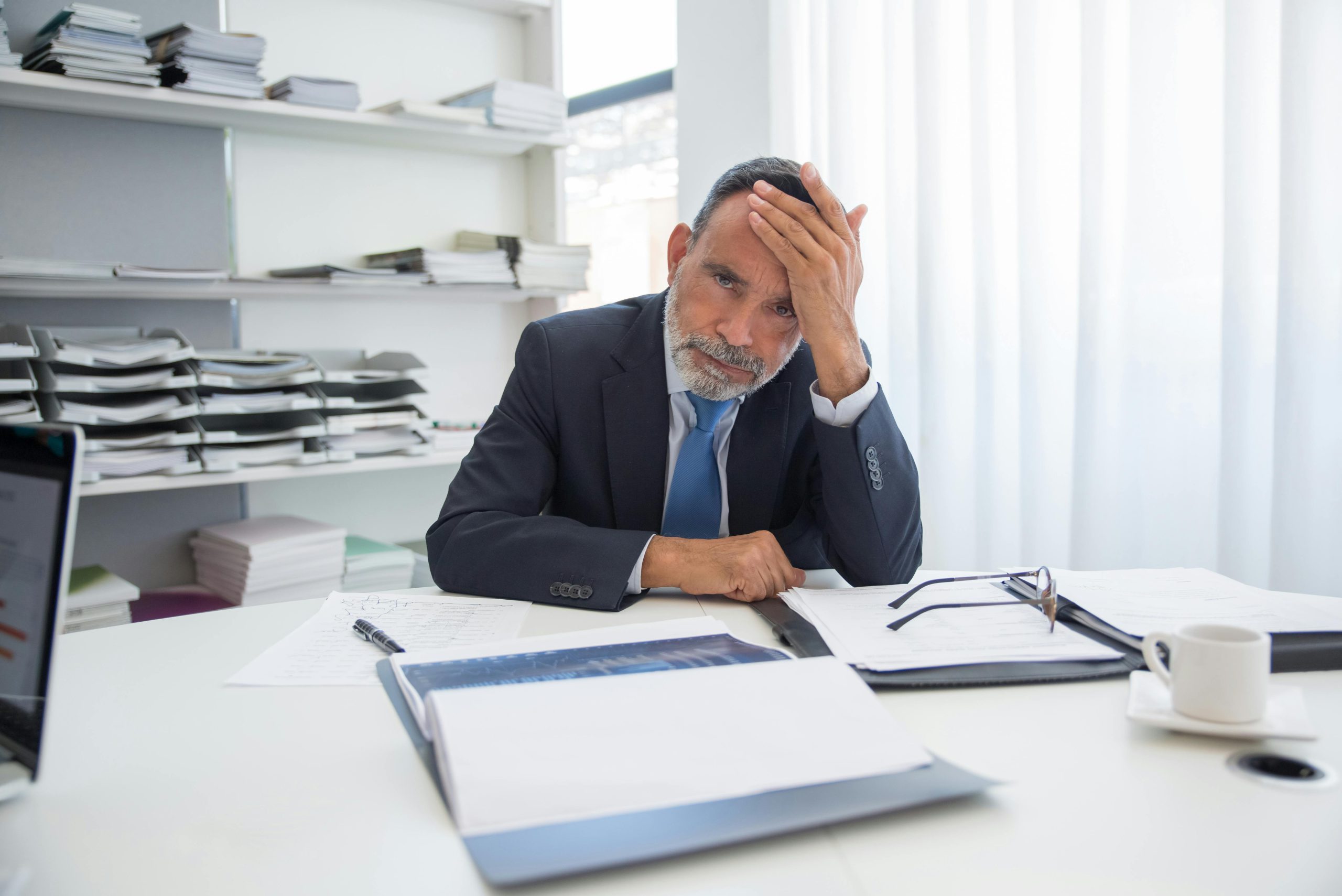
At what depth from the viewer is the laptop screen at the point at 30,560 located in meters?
0.60

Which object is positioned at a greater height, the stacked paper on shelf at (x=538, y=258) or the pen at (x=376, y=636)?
the stacked paper on shelf at (x=538, y=258)

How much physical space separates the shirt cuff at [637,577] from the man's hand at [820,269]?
0.39m

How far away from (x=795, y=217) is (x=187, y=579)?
6.22 ft

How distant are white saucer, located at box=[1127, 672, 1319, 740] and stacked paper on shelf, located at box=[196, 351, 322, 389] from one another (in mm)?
1973

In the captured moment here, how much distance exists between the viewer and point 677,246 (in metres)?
1.65

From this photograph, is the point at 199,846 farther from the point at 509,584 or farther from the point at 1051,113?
the point at 1051,113

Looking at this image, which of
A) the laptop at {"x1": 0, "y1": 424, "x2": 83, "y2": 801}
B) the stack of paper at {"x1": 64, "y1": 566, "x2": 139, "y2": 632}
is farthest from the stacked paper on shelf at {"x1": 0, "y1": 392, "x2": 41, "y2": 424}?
the laptop at {"x1": 0, "y1": 424, "x2": 83, "y2": 801}

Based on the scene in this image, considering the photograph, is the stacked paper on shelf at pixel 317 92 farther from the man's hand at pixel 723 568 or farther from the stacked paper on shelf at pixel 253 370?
the man's hand at pixel 723 568

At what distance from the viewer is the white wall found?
2512 mm

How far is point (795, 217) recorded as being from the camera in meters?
1.45

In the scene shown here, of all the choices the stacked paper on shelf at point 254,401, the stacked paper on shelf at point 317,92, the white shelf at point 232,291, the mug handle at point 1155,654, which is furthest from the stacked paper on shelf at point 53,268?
the mug handle at point 1155,654

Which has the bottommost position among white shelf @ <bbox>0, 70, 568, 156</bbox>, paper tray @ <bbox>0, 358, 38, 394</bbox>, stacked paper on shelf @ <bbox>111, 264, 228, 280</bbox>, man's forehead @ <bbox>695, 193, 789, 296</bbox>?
paper tray @ <bbox>0, 358, 38, 394</bbox>

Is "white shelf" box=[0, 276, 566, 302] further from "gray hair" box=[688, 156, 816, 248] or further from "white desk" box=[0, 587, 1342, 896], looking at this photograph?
"white desk" box=[0, 587, 1342, 896]

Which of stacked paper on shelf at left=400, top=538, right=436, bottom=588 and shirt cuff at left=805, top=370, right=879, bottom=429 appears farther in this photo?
stacked paper on shelf at left=400, top=538, right=436, bottom=588
